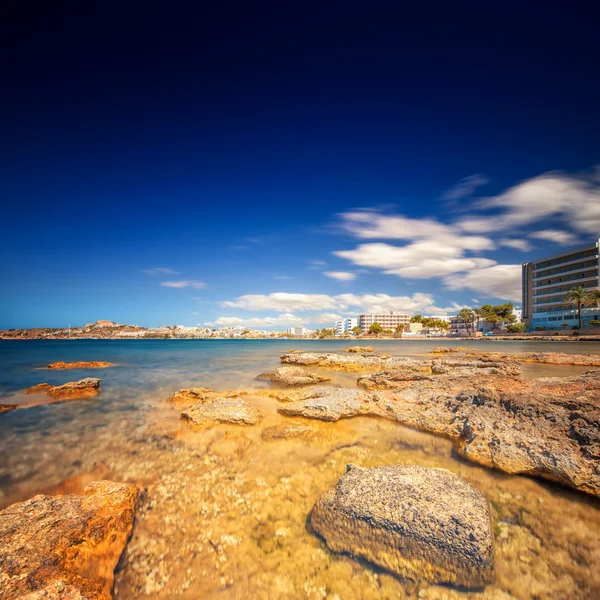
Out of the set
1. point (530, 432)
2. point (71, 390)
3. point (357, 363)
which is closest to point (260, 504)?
point (530, 432)

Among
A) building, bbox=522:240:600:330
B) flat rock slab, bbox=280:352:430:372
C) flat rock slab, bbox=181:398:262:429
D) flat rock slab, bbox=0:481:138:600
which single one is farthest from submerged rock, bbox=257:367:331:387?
building, bbox=522:240:600:330

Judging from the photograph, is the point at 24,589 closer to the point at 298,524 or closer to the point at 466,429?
the point at 298,524

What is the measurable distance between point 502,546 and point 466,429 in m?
3.65

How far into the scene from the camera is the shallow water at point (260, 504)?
338cm

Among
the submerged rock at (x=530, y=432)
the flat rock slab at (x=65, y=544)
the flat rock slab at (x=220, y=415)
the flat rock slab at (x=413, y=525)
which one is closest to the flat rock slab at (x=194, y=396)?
the flat rock slab at (x=220, y=415)

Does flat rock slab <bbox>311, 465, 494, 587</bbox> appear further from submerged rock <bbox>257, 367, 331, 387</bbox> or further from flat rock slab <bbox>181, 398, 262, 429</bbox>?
submerged rock <bbox>257, 367, 331, 387</bbox>

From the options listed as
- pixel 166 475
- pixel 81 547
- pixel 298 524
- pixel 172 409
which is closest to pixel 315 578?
pixel 298 524

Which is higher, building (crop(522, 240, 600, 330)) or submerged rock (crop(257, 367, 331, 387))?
building (crop(522, 240, 600, 330))

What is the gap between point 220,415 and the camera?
9.38m

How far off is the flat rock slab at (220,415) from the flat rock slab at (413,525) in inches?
203

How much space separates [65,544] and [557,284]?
122 metres

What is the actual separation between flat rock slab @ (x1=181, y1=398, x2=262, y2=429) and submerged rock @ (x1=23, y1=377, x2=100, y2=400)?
774 centimetres

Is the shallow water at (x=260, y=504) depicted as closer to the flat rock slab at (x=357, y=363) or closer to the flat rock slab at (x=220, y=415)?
the flat rock slab at (x=220, y=415)

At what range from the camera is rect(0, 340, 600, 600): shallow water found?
338 centimetres
